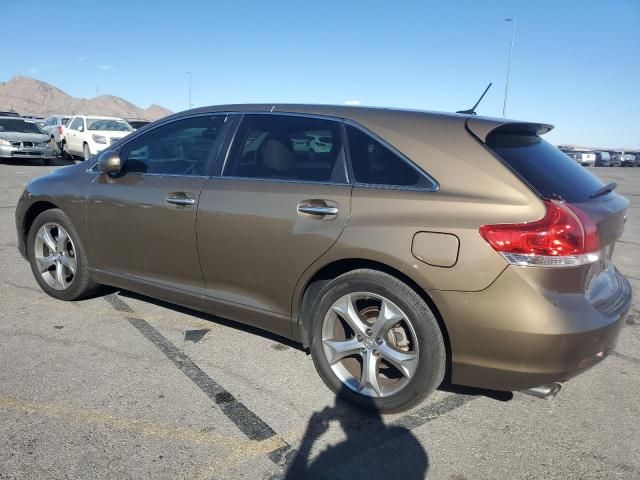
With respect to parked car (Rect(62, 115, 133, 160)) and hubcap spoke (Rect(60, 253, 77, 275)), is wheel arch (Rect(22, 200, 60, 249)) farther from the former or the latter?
parked car (Rect(62, 115, 133, 160))

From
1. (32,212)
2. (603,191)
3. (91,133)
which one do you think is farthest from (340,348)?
(91,133)

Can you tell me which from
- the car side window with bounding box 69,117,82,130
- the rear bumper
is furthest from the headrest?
the car side window with bounding box 69,117,82,130

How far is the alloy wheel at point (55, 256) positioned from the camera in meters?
4.45

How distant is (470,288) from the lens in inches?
102

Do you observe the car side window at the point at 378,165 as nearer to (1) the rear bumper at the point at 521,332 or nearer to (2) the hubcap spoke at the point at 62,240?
(1) the rear bumper at the point at 521,332

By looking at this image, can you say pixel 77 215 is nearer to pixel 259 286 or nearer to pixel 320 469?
pixel 259 286

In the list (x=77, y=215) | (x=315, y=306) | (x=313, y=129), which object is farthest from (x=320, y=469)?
(x=77, y=215)

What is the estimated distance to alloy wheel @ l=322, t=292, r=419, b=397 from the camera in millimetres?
2842

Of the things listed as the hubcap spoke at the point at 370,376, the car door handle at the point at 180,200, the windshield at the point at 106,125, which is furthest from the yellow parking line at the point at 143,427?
the windshield at the point at 106,125

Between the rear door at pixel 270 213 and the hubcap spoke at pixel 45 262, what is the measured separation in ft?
5.83

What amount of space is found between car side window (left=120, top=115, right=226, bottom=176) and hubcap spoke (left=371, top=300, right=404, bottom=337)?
5.18ft

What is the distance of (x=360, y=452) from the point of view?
8.53 feet

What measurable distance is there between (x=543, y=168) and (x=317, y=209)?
1221 millimetres

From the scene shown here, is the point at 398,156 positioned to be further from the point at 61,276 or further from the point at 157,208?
the point at 61,276
